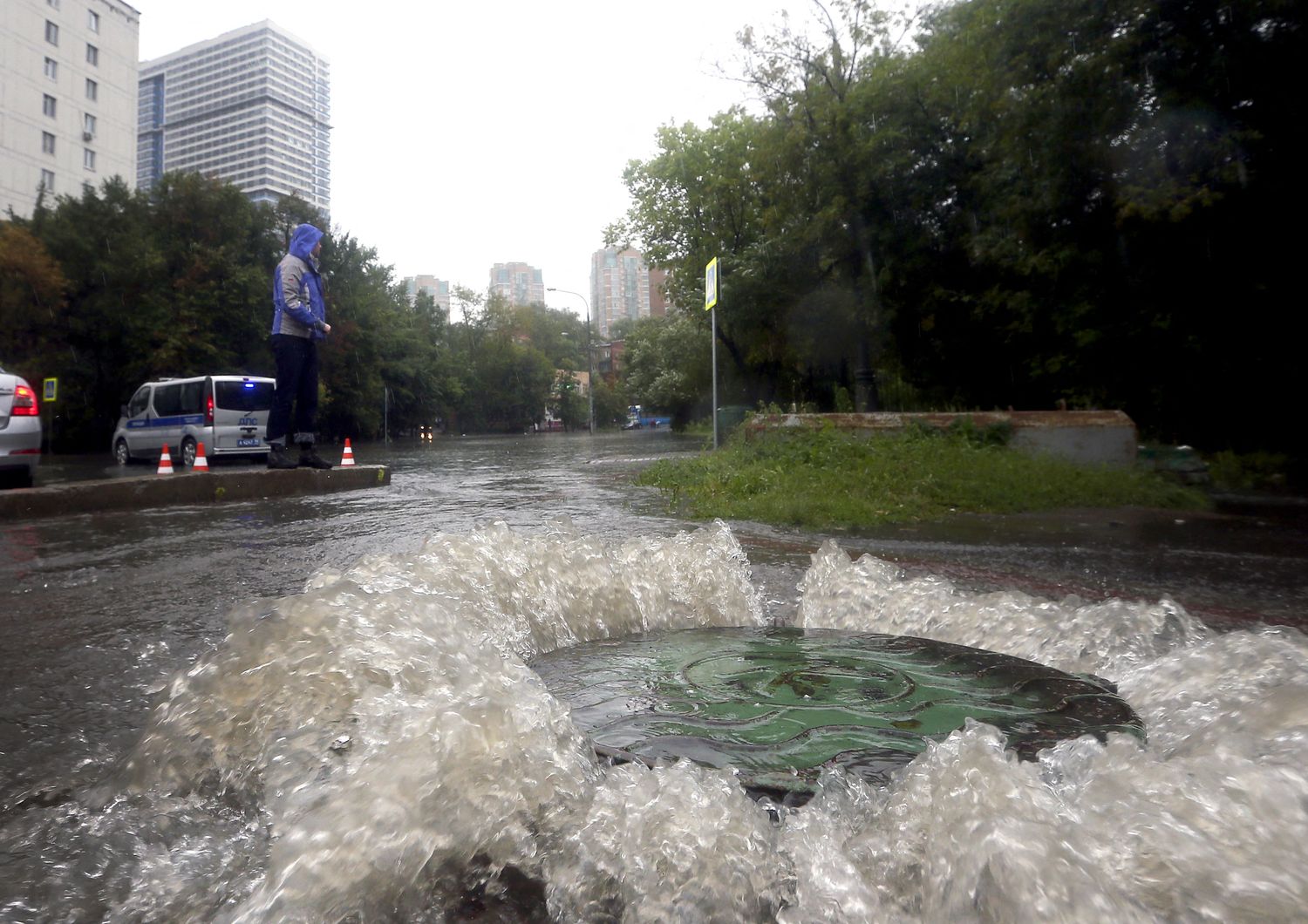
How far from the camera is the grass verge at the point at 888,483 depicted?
7.05m

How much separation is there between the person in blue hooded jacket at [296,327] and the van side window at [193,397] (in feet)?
30.1

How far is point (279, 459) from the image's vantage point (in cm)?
880

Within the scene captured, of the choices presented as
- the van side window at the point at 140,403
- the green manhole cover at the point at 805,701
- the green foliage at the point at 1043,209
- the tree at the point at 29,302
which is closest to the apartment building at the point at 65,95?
the tree at the point at 29,302

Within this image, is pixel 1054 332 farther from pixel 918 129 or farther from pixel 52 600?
pixel 52 600

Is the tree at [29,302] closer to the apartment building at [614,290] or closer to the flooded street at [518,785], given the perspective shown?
the flooded street at [518,785]

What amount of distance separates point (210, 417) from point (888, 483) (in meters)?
13.3

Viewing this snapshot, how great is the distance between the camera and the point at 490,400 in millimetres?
71062

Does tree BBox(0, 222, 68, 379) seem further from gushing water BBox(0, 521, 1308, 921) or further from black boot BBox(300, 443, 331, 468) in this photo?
gushing water BBox(0, 521, 1308, 921)

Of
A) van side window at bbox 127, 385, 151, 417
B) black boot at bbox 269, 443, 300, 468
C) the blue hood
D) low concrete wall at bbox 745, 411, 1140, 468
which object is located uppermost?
the blue hood

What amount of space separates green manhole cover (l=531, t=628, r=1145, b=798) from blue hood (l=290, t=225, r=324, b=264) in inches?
258

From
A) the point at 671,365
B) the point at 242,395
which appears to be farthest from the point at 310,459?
the point at 671,365

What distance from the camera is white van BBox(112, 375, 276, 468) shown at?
1666 centimetres

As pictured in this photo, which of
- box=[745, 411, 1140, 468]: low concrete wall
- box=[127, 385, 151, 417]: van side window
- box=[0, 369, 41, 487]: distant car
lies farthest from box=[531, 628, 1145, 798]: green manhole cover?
box=[127, 385, 151, 417]: van side window

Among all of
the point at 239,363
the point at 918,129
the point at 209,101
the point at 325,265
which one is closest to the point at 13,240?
the point at 239,363
